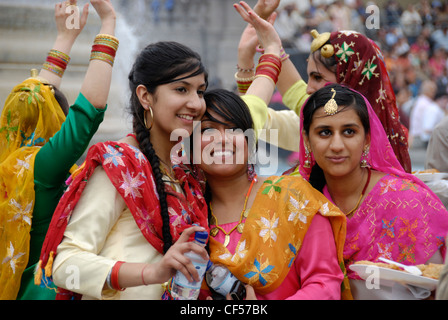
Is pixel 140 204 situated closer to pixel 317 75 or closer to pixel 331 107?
pixel 331 107

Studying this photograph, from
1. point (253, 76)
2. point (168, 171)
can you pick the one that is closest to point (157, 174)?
point (168, 171)

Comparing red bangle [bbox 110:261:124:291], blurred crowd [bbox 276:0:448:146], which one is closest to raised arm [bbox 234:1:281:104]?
red bangle [bbox 110:261:124:291]

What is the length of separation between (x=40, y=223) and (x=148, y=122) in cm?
73

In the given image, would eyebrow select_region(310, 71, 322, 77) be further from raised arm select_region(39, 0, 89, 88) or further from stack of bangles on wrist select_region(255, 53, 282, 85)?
raised arm select_region(39, 0, 89, 88)

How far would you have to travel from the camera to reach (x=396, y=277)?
6.88ft

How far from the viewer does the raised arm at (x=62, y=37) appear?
9.48 ft

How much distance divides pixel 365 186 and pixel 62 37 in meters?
1.76

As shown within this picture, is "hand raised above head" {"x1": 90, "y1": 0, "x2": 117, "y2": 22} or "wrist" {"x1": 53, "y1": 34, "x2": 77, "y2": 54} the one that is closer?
"hand raised above head" {"x1": 90, "y1": 0, "x2": 117, "y2": 22}

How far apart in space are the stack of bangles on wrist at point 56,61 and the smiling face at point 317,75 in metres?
1.41

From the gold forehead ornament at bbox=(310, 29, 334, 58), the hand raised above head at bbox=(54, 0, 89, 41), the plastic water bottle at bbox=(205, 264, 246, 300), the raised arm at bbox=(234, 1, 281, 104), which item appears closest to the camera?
the plastic water bottle at bbox=(205, 264, 246, 300)

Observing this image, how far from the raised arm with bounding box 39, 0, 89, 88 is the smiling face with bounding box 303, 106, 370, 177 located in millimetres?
1284

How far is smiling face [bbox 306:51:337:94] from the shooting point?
332 centimetres

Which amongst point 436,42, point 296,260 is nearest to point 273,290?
point 296,260
